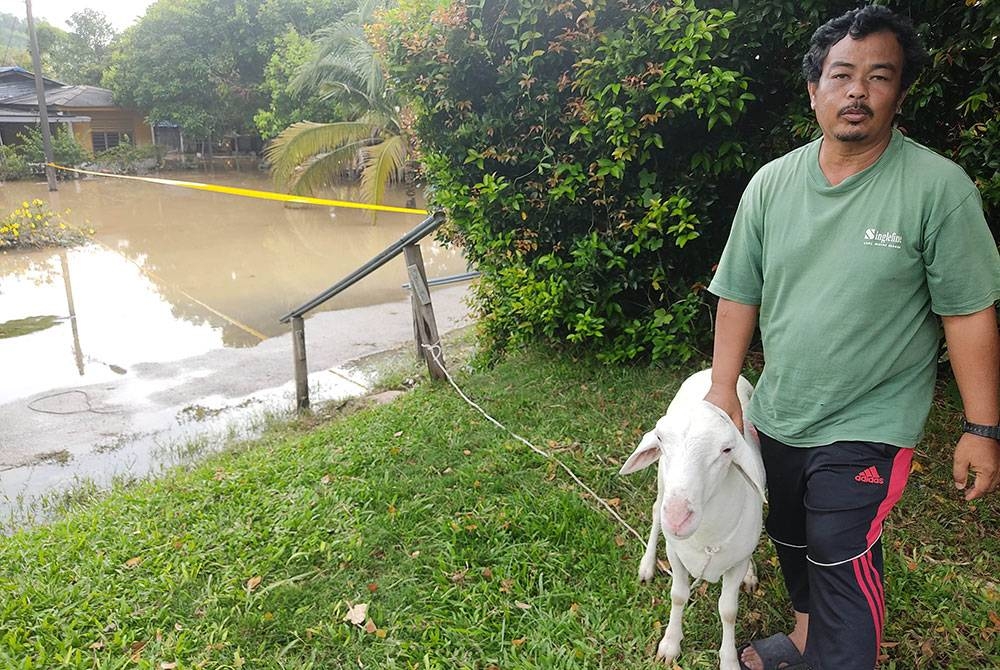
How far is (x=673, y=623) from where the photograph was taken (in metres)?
2.43

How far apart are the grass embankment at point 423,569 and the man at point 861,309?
832mm

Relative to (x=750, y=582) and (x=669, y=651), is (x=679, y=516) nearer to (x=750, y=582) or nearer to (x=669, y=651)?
(x=669, y=651)

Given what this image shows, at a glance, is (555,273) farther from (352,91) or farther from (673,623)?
(352,91)

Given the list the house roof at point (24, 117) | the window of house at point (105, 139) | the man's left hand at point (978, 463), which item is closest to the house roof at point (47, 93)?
the house roof at point (24, 117)

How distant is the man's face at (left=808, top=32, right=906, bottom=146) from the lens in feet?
5.74

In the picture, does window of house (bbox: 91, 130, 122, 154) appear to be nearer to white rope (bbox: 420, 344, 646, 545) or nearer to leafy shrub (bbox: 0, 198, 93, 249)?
leafy shrub (bbox: 0, 198, 93, 249)

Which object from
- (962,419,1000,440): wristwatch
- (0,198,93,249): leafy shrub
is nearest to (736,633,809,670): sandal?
(962,419,1000,440): wristwatch

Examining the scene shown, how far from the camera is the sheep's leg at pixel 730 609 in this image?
2238 millimetres

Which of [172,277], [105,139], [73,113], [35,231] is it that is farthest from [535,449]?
[105,139]

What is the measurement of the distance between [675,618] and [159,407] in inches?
235

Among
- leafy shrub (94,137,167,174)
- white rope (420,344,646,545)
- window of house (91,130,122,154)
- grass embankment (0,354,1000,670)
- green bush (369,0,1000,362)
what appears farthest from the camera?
window of house (91,130,122,154)

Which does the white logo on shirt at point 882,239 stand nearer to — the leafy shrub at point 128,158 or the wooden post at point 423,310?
the wooden post at point 423,310

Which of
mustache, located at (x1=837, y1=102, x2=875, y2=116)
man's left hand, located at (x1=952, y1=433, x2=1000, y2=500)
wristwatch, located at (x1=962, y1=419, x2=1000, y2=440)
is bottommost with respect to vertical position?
man's left hand, located at (x1=952, y1=433, x2=1000, y2=500)

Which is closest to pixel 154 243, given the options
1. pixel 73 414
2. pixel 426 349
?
pixel 73 414
